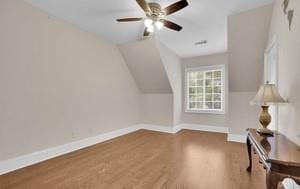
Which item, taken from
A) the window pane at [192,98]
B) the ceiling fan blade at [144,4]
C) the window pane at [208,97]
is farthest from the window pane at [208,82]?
the ceiling fan blade at [144,4]

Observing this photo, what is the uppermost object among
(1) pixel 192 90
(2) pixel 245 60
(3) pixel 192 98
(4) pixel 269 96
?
(2) pixel 245 60

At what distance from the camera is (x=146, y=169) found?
96.6 inches

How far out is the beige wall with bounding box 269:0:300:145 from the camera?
161cm

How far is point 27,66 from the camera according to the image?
2562 mm

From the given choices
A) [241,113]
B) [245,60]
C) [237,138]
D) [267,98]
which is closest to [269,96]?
[267,98]

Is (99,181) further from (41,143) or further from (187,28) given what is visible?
(187,28)

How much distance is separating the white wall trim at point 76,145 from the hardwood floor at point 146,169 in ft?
0.42

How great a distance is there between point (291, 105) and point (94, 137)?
12.0 feet

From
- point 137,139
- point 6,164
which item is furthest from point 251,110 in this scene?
point 6,164

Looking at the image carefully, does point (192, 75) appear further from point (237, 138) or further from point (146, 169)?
point (146, 169)

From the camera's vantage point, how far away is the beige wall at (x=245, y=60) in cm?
278

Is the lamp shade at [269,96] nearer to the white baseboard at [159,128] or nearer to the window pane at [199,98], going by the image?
the white baseboard at [159,128]

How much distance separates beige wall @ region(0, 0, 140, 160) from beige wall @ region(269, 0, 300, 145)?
11.5 ft

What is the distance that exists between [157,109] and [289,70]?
374cm
